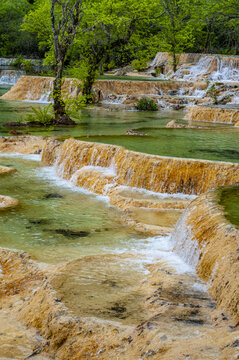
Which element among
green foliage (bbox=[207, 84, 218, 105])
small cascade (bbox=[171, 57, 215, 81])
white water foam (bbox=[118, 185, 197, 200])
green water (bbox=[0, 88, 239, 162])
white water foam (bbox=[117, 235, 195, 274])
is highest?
small cascade (bbox=[171, 57, 215, 81])

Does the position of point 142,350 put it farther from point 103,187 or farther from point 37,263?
point 103,187

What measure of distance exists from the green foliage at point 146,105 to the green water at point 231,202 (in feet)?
51.7

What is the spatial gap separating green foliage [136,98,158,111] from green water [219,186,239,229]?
15.8 metres

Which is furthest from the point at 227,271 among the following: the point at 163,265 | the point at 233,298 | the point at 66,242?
the point at 66,242

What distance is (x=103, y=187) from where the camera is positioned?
32.0ft

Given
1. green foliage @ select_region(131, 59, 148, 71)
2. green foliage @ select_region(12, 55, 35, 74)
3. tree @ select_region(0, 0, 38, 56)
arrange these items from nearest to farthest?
green foliage @ select_region(131, 59, 148, 71) < green foliage @ select_region(12, 55, 35, 74) < tree @ select_region(0, 0, 38, 56)

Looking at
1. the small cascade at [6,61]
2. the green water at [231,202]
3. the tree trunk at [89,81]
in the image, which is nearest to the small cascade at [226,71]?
the tree trunk at [89,81]

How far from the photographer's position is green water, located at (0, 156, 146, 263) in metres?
6.55

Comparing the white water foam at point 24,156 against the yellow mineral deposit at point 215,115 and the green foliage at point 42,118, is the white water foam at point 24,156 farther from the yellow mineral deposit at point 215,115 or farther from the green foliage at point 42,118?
the yellow mineral deposit at point 215,115

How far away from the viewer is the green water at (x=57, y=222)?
655 cm

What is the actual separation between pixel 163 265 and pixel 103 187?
13.4 feet

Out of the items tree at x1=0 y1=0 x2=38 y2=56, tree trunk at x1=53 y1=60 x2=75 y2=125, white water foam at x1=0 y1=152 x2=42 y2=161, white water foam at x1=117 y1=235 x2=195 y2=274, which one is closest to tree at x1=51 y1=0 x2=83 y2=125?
tree trunk at x1=53 y1=60 x2=75 y2=125

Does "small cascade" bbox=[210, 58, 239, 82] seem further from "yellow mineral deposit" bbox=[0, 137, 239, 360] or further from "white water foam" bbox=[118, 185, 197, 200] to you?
"yellow mineral deposit" bbox=[0, 137, 239, 360]

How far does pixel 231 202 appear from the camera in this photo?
666cm
